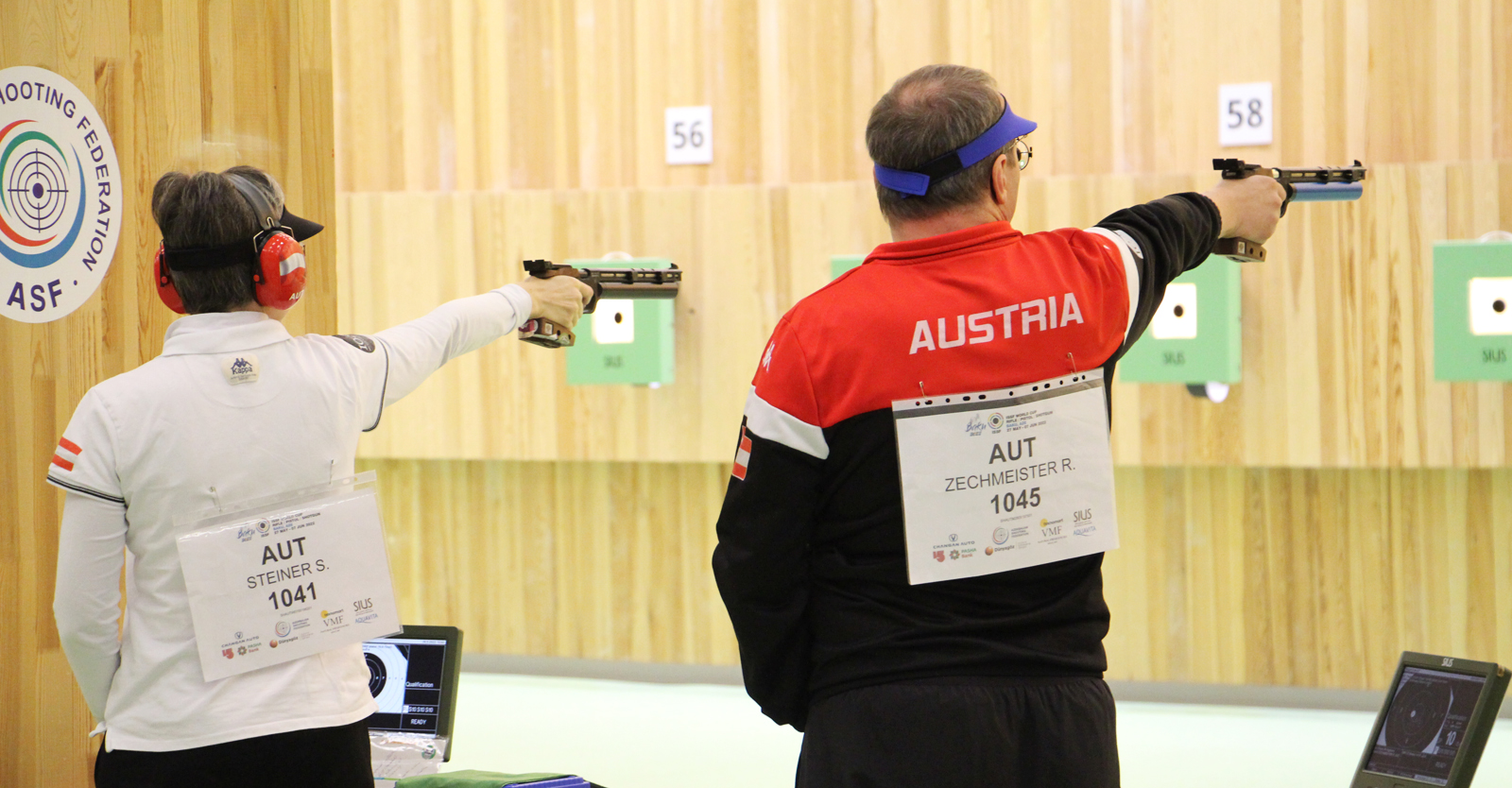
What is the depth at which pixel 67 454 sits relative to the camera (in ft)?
5.27

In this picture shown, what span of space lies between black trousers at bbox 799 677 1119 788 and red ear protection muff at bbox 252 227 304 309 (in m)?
0.87

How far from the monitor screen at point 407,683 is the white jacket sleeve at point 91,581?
892mm

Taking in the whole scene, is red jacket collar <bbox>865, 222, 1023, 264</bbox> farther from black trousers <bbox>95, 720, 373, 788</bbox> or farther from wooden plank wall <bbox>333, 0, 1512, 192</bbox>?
wooden plank wall <bbox>333, 0, 1512, 192</bbox>

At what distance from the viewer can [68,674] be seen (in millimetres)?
2271

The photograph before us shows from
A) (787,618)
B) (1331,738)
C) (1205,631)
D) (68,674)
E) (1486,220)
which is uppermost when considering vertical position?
(1486,220)

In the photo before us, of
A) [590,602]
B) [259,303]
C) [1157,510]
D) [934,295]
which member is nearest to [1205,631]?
[1157,510]

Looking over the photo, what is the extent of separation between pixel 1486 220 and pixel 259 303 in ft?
9.80

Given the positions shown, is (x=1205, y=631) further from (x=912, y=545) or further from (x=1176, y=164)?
(x=912, y=545)

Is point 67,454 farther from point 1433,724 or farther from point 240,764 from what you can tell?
point 1433,724

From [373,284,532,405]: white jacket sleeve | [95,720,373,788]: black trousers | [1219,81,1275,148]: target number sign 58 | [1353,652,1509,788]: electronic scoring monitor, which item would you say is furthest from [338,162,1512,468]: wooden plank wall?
[95,720,373,788]: black trousers

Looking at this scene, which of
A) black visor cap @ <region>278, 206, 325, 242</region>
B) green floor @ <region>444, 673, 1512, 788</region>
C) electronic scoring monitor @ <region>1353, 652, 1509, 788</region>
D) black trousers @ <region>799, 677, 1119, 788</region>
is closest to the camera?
black trousers @ <region>799, 677, 1119, 788</region>

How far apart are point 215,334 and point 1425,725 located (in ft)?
6.48

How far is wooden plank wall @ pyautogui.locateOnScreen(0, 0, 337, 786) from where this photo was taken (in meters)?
2.21

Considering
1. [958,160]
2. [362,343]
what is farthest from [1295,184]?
[362,343]
